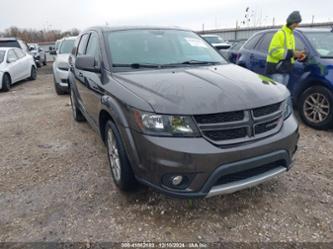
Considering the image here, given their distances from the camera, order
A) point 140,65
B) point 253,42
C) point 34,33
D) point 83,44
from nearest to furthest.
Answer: point 140,65, point 83,44, point 253,42, point 34,33

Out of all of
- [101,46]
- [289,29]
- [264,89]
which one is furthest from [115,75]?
[289,29]

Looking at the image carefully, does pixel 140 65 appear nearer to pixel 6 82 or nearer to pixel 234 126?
pixel 234 126

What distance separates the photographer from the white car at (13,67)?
955cm

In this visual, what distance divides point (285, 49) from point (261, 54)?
120 centimetres

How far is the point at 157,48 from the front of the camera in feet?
11.3

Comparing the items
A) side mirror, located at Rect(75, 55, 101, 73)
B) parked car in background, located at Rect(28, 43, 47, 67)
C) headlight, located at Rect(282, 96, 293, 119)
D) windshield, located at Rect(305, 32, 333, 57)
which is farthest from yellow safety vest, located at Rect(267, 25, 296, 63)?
parked car in background, located at Rect(28, 43, 47, 67)

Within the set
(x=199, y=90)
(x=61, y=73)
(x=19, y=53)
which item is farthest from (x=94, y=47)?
(x=19, y=53)

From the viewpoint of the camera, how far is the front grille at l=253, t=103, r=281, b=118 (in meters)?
2.34

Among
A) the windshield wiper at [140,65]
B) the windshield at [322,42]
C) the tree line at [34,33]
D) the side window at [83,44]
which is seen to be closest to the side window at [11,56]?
the side window at [83,44]

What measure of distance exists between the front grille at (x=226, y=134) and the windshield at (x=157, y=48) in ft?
4.29

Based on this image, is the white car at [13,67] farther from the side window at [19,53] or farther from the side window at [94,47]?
the side window at [94,47]

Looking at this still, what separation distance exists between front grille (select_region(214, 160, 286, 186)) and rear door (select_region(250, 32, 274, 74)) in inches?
136

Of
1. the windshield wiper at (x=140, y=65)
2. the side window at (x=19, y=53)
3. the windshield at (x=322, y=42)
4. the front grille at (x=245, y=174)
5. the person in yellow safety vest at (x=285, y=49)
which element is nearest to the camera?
the front grille at (x=245, y=174)

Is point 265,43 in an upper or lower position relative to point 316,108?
upper
